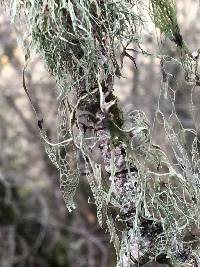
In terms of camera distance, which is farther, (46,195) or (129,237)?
(46,195)

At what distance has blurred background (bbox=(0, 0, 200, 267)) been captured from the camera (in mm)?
3002

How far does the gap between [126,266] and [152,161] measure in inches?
5.3

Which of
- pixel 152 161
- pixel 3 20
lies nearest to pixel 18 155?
pixel 3 20

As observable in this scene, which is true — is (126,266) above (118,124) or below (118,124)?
below

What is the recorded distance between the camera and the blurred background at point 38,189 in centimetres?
300

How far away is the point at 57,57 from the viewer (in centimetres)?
64

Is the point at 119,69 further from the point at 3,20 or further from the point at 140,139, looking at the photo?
the point at 3,20

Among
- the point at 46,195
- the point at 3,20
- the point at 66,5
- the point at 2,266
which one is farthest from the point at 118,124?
the point at 46,195

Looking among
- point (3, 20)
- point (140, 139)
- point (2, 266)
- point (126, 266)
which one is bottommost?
point (126, 266)

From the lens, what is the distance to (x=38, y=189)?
133 inches

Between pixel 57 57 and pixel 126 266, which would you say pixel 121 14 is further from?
pixel 126 266

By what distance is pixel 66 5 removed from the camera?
1.96 feet

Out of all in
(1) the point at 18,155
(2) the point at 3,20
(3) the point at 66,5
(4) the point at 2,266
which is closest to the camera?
(3) the point at 66,5

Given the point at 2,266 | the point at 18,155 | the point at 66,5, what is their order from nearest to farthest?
the point at 66,5
the point at 2,266
the point at 18,155
